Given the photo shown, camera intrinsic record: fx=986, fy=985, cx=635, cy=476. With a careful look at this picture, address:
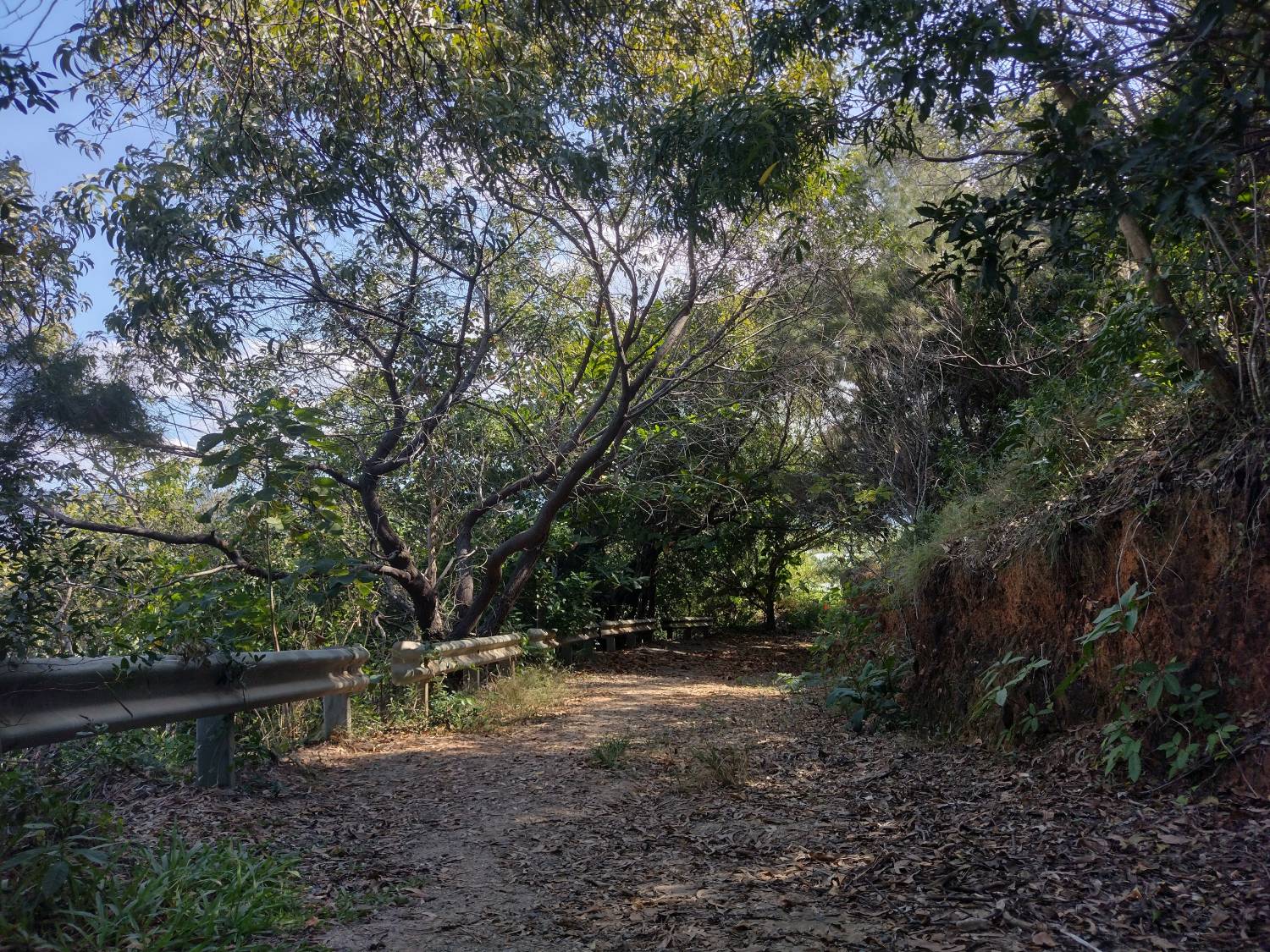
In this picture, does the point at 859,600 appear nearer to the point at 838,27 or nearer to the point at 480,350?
the point at 480,350

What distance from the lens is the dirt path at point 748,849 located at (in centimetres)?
424

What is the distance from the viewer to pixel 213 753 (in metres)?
6.34

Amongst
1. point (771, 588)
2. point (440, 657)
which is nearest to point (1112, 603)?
point (440, 657)

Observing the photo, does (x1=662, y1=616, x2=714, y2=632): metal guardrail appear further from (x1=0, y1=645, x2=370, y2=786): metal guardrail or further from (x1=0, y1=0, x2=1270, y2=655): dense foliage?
(x1=0, y1=645, x2=370, y2=786): metal guardrail

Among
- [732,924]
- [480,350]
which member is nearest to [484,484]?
[480,350]

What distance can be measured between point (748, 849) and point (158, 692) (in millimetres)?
3514

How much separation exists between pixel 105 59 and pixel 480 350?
4687mm

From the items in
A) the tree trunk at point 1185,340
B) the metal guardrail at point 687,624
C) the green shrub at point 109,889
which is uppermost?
the tree trunk at point 1185,340

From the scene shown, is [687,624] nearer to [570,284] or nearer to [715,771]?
[570,284]

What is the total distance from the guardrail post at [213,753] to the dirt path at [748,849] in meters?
0.30

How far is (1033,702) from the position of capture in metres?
7.10

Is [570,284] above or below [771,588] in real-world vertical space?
above

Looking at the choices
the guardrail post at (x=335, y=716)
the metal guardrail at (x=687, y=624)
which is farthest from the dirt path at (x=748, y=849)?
the metal guardrail at (x=687, y=624)

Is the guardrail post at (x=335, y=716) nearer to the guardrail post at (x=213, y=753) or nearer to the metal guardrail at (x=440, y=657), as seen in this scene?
the metal guardrail at (x=440, y=657)
